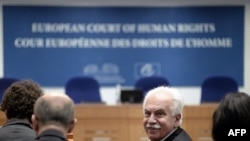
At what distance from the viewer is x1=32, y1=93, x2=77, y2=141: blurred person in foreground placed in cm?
213

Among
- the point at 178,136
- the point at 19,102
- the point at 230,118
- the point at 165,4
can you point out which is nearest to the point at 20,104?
the point at 19,102

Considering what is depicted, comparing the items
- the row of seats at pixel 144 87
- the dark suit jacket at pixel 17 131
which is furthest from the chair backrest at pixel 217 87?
the dark suit jacket at pixel 17 131

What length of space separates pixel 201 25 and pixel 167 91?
632cm

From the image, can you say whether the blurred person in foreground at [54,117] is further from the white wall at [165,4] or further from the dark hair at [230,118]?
the white wall at [165,4]

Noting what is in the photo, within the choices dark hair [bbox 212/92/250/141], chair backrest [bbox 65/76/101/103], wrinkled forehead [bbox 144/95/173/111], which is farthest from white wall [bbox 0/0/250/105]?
dark hair [bbox 212/92/250/141]

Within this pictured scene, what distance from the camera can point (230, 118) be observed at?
2.17 metres

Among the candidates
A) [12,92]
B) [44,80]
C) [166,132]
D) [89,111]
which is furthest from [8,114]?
[44,80]

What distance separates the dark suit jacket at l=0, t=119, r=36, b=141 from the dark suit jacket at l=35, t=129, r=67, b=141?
80 centimetres

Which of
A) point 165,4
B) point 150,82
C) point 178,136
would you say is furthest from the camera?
point 165,4

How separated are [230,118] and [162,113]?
0.95 metres

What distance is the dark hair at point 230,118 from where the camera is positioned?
214 centimetres

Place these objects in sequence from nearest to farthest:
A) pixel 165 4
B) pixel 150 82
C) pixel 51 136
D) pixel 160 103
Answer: pixel 51 136 → pixel 160 103 → pixel 150 82 → pixel 165 4

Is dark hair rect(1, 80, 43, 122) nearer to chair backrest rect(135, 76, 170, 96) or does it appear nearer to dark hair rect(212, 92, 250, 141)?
dark hair rect(212, 92, 250, 141)

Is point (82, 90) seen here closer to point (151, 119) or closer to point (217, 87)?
point (217, 87)
